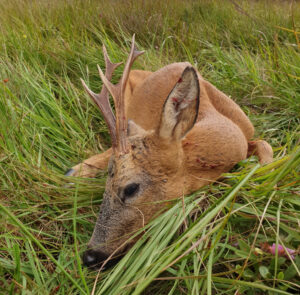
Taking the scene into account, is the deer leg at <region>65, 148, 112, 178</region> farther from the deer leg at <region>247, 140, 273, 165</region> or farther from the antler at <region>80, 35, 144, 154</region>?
the deer leg at <region>247, 140, 273, 165</region>

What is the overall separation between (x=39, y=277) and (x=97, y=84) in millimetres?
2744

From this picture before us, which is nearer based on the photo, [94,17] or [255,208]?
[255,208]

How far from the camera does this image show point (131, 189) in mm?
2068

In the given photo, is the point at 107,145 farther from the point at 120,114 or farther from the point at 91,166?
the point at 120,114

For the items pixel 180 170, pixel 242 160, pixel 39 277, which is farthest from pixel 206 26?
pixel 39 277

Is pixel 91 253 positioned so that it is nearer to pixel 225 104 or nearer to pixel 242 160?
pixel 242 160

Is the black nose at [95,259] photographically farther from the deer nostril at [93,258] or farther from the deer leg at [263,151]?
the deer leg at [263,151]

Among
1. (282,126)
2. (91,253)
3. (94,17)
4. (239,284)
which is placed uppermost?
(94,17)

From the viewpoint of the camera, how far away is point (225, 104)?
10.4 ft

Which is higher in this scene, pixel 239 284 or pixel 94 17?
pixel 94 17

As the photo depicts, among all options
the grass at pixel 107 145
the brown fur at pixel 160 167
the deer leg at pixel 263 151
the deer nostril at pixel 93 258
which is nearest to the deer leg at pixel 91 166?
the grass at pixel 107 145

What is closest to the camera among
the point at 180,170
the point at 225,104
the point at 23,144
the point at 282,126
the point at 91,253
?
the point at 91,253

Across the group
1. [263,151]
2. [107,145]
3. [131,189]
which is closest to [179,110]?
[131,189]

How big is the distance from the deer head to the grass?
0.42 feet
